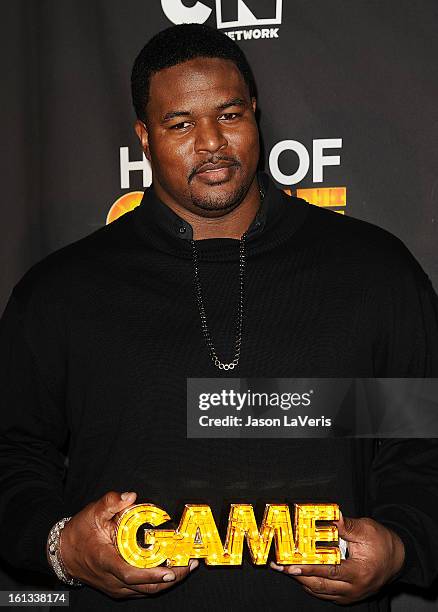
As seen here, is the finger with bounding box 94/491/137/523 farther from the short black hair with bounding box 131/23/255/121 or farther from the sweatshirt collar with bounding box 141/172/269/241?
the short black hair with bounding box 131/23/255/121

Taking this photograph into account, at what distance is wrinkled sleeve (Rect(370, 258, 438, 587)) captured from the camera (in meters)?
1.38

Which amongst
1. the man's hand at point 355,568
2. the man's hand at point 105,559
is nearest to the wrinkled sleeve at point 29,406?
the man's hand at point 105,559

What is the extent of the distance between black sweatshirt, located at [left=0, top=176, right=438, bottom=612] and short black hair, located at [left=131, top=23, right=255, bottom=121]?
21 centimetres

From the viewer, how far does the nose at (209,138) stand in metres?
1.45

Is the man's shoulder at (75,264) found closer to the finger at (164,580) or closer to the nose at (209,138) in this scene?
the nose at (209,138)

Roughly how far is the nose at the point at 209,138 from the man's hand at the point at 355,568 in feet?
2.12

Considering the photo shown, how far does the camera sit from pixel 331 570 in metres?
1.25

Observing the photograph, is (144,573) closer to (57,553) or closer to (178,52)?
(57,553)

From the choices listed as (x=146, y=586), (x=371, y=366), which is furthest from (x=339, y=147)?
(x=146, y=586)

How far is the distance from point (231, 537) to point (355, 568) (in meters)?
0.19

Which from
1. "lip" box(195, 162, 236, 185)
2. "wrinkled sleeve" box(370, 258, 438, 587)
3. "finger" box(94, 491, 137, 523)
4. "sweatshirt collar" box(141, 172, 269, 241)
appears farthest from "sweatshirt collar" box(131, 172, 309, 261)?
"finger" box(94, 491, 137, 523)

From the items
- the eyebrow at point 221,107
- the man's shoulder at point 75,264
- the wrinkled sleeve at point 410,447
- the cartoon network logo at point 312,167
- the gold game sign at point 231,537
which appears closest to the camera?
the gold game sign at point 231,537

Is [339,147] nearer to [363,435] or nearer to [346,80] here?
[346,80]

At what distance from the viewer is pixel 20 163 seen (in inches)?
81.8
